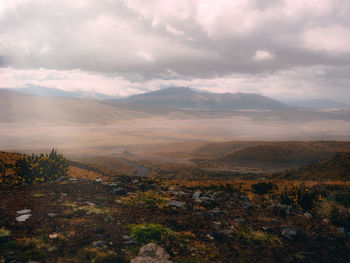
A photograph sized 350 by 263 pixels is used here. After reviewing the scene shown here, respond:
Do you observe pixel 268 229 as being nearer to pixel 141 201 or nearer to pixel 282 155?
pixel 141 201

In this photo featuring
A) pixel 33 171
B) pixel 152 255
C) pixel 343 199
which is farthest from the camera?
pixel 33 171

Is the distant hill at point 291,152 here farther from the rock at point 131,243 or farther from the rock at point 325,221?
the rock at point 131,243

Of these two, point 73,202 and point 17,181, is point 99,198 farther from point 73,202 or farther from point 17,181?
point 17,181

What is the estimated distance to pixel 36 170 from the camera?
567 inches

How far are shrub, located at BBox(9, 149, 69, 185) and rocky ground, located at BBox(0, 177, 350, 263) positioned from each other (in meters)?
2.60

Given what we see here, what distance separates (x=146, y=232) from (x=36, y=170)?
34.9ft

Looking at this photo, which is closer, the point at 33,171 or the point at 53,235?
the point at 53,235

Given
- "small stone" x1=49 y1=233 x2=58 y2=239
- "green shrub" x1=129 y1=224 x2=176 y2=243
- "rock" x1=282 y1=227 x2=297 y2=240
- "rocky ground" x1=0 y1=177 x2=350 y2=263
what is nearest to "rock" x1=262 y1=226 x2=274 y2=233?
"rocky ground" x1=0 y1=177 x2=350 y2=263

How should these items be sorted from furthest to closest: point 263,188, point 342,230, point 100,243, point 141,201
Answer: point 263,188
point 141,201
point 342,230
point 100,243

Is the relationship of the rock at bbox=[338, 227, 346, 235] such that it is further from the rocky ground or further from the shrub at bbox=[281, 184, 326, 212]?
the shrub at bbox=[281, 184, 326, 212]

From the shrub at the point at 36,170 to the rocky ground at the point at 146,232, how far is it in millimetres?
2605

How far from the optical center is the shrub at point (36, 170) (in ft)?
44.9

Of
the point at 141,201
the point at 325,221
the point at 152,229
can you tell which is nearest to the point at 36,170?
the point at 141,201

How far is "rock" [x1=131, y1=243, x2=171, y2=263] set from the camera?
584 centimetres
